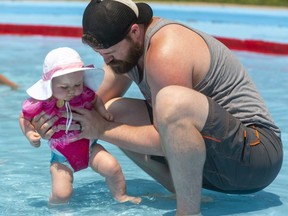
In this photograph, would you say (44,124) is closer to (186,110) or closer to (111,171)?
(111,171)

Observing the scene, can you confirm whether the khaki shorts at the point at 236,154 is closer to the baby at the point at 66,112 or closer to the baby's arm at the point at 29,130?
the baby at the point at 66,112

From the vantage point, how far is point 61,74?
12.6 feet

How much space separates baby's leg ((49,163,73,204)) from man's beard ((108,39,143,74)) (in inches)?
24.0

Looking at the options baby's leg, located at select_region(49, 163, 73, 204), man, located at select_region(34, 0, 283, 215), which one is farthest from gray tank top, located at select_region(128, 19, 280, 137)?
baby's leg, located at select_region(49, 163, 73, 204)

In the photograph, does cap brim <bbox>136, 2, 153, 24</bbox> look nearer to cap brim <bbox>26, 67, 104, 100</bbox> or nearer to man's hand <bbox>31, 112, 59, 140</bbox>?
cap brim <bbox>26, 67, 104, 100</bbox>

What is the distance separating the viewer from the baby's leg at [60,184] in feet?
13.3

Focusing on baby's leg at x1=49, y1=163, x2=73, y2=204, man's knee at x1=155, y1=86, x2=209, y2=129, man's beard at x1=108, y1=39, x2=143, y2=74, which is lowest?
baby's leg at x1=49, y1=163, x2=73, y2=204

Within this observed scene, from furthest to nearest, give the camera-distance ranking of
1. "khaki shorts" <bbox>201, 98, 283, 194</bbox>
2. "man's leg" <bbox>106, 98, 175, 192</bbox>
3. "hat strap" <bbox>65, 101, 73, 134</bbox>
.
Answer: "man's leg" <bbox>106, 98, 175, 192</bbox>
"hat strap" <bbox>65, 101, 73, 134</bbox>
"khaki shorts" <bbox>201, 98, 283, 194</bbox>

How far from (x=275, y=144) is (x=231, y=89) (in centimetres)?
35

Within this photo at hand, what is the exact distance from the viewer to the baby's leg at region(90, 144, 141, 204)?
4.06 meters

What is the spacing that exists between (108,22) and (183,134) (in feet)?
2.18

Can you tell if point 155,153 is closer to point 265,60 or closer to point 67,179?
point 67,179

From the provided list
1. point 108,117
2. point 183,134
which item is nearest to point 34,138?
point 108,117

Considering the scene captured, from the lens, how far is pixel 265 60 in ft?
29.5
